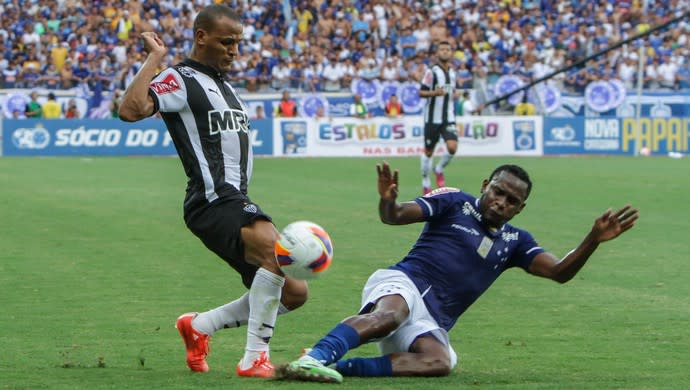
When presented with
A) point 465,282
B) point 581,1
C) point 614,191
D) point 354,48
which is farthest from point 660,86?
point 465,282

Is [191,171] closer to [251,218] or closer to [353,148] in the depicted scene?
[251,218]

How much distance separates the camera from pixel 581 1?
146 feet

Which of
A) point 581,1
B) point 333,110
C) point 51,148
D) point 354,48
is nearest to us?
point 51,148

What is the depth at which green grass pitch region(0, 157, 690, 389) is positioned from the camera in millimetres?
6410

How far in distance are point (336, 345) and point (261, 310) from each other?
544 mm

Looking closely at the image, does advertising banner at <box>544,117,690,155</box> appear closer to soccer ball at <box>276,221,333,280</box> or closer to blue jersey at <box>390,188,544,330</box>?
blue jersey at <box>390,188,544,330</box>

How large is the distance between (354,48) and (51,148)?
12.1 meters

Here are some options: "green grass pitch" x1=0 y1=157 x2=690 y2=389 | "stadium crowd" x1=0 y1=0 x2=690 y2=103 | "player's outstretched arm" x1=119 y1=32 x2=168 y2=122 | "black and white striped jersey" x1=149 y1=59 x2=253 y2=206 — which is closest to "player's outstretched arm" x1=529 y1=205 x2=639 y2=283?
"green grass pitch" x1=0 y1=157 x2=690 y2=389

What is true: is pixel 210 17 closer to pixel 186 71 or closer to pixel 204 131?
pixel 186 71

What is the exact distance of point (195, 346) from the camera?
651cm

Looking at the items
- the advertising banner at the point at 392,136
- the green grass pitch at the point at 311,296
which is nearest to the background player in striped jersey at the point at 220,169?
the green grass pitch at the point at 311,296

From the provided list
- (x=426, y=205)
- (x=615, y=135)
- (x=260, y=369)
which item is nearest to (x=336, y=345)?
(x=260, y=369)

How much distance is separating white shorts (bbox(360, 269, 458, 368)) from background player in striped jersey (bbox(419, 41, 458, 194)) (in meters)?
14.2

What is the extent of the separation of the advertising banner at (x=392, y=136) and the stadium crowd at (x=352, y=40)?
3.16 meters
